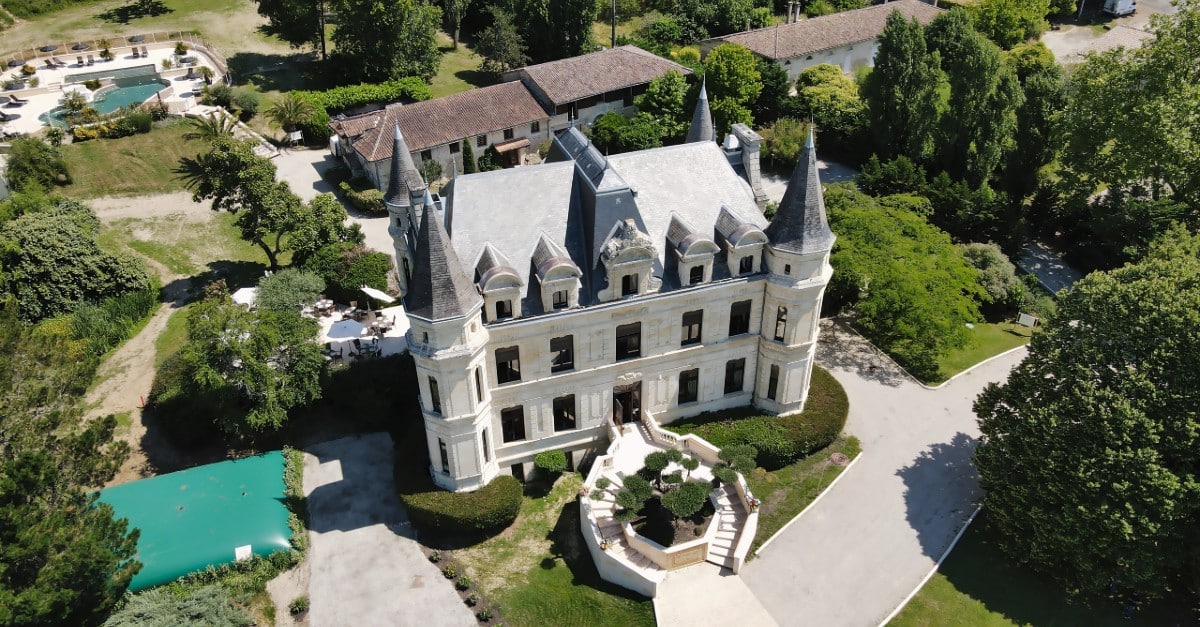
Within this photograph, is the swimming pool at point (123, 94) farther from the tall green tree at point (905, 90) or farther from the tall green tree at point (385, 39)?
the tall green tree at point (905, 90)

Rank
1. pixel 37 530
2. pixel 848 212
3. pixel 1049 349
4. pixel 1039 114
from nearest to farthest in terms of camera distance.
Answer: pixel 37 530 → pixel 1049 349 → pixel 848 212 → pixel 1039 114

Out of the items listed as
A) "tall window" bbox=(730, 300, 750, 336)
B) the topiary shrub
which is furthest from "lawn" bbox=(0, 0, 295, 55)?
"tall window" bbox=(730, 300, 750, 336)

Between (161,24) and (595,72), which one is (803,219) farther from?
(161,24)

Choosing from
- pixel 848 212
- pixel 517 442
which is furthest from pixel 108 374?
pixel 848 212

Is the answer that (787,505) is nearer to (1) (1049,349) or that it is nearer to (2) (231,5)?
(1) (1049,349)

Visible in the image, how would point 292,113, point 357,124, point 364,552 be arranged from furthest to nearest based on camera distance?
point 292,113 < point 357,124 < point 364,552

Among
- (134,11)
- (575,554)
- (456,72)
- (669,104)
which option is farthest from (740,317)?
(134,11)

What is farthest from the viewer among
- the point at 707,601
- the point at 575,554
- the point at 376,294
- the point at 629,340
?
the point at 376,294
